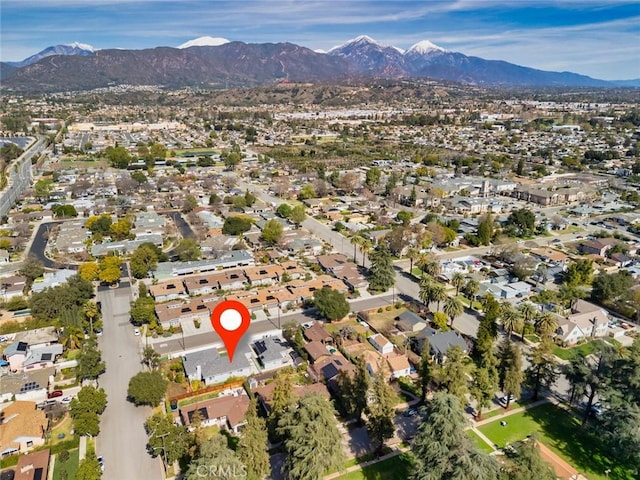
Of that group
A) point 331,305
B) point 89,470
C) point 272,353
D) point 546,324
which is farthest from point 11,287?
point 546,324

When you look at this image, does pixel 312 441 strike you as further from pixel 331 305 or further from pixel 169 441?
pixel 331 305

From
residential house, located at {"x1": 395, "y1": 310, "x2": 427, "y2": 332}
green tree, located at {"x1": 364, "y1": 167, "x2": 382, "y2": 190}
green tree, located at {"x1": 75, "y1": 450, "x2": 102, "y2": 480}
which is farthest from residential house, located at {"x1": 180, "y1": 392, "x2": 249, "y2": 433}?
green tree, located at {"x1": 364, "y1": 167, "x2": 382, "y2": 190}

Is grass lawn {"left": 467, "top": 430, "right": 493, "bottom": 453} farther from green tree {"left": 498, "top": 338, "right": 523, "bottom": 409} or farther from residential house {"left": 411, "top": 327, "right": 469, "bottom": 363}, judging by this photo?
residential house {"left": 411, "top": 327, "right": 469, "bottom": 363}

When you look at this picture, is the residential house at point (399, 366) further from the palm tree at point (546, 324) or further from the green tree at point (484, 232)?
the green tree at point (484, 232)

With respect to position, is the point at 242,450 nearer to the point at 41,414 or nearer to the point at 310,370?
the point at 310,370

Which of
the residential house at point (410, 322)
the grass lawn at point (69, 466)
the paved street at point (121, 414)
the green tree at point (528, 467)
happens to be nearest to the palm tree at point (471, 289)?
the residential house at point (410, 322)
